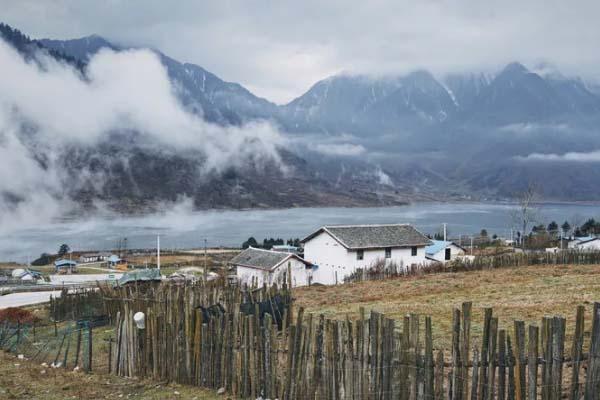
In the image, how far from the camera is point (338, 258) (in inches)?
2037

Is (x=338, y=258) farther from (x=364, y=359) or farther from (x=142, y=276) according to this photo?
(x=364, y=359)

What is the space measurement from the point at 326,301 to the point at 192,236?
15496 centimetres

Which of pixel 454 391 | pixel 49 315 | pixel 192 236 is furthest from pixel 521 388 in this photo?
pixel 192 236

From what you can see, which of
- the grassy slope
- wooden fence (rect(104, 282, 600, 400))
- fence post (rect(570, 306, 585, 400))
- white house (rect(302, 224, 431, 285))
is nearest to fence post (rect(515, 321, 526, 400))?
wooden fence (rect(104, 282, 600, 400))

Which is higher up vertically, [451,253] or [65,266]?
[451,253]

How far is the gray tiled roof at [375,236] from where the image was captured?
51031mm

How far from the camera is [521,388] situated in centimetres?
894

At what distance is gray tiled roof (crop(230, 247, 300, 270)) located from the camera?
52478 mm

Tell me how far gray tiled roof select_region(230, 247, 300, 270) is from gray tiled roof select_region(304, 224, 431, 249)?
3.92m

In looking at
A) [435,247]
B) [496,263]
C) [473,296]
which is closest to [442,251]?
[435,247]

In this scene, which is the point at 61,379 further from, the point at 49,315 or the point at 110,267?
the point at 110,267

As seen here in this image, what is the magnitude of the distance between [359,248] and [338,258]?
7.66 ft

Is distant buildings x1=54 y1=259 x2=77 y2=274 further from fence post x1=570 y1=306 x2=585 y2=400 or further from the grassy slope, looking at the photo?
fence post x1=570 y1=306 x2=585 y2=400

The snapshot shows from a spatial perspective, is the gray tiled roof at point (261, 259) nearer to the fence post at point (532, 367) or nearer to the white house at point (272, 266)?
the white house at point (272, 266)
